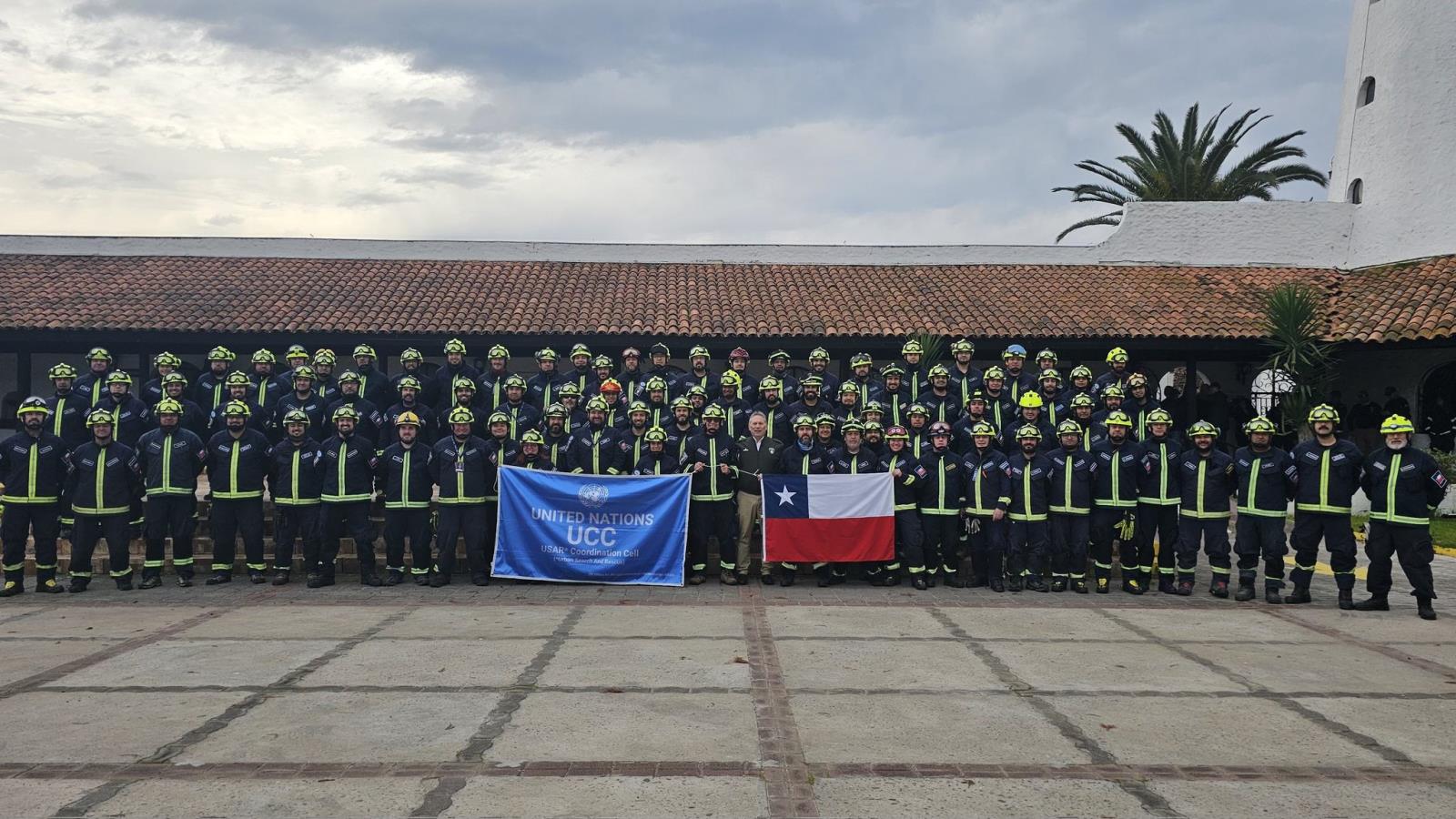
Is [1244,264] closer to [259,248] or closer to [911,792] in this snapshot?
[911,792]

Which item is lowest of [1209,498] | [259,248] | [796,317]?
[1209,498]

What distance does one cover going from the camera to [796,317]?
18.1 meters

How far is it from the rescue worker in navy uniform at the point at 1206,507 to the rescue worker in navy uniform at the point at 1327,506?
1.97ft

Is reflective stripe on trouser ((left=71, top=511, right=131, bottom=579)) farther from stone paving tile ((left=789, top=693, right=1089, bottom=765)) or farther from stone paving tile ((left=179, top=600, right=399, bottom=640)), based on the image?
stone paving tile ((left=789, top=693, right=1089, bottom=765))

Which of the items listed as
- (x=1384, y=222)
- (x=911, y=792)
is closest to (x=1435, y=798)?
(x=911, y=792)

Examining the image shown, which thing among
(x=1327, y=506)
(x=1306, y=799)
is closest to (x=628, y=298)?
(x=1327, y=506)

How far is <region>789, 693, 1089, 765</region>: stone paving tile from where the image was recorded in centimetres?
492

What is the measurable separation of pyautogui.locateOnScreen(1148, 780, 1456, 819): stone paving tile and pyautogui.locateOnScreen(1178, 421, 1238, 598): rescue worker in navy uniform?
486 centimetres

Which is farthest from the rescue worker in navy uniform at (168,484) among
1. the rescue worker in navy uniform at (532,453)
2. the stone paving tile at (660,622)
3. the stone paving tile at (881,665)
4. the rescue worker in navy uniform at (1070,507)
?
the rescue worker in navy uniform at (1070,507)

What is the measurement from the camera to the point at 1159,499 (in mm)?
9461

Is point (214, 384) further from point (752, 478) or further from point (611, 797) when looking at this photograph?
point (611, 797)

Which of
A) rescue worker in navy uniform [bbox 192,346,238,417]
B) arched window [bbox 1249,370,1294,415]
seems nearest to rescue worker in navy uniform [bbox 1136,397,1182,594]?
arched window [bbox 1249,370,1294,415]

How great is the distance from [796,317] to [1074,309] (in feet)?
17.7

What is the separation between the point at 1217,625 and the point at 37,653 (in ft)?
29.9
